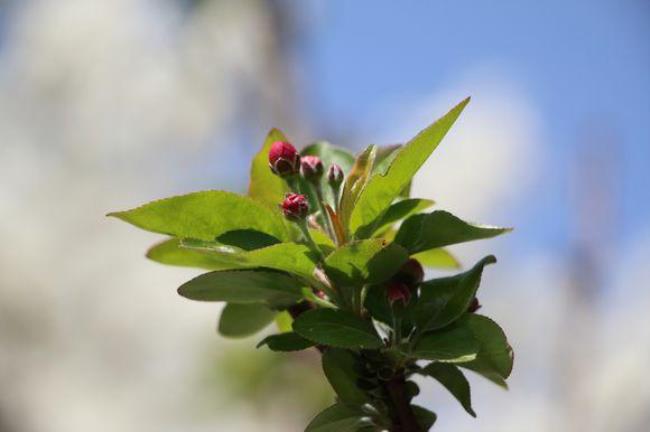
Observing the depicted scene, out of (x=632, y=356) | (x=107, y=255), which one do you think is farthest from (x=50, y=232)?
(x=632, y=356)

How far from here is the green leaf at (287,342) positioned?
0.82 m

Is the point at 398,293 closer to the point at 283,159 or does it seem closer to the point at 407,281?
the point at 407,281

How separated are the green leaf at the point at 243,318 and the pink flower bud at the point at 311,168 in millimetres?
171

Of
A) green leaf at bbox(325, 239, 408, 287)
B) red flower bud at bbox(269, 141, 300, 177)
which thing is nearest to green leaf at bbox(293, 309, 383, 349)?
green leaf at bbox(325, 239, 408, 287)

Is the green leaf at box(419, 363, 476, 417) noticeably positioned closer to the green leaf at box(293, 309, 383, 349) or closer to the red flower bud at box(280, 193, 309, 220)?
the green leaf at box(293, 309, 383, 349)

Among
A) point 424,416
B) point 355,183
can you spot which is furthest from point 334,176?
point 424,416

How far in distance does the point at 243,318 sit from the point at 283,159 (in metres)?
0.21

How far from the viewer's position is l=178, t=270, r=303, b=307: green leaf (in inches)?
30.1

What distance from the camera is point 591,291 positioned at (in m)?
4.39

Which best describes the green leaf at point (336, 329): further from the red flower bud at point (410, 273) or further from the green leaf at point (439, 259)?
the green leaf at point (439, 259)

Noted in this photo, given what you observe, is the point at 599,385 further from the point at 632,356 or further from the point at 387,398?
the point at 387,398

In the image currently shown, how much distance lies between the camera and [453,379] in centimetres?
78

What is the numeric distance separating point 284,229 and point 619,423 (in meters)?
4.26

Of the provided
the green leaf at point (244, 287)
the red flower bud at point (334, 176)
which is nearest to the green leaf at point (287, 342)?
the green leaf at point (244, 287)
